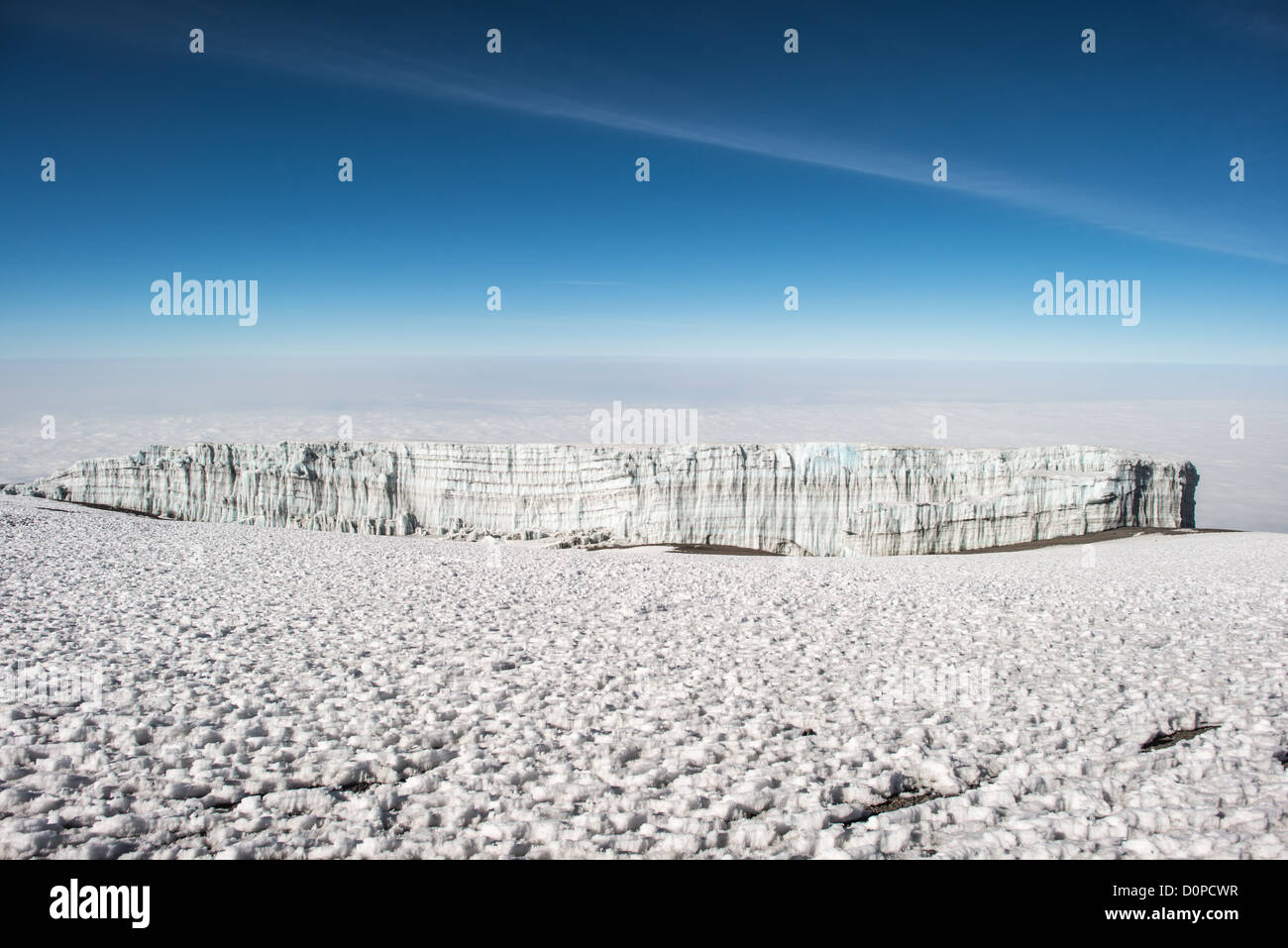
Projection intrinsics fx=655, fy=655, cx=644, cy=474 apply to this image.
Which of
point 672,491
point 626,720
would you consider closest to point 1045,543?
point 672,491

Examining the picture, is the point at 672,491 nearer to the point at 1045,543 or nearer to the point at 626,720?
the point at 1045,543

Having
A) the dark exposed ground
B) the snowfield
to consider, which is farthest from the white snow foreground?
the snowfield

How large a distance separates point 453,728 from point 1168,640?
38.7 feet

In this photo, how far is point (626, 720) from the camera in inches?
300

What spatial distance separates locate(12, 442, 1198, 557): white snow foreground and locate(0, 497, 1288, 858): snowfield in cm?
1989

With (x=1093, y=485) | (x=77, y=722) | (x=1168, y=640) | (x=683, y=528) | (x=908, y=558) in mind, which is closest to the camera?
(x=77, y=722)

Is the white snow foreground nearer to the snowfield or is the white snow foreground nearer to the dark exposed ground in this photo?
the dark exposed ground

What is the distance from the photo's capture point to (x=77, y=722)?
6703 mm

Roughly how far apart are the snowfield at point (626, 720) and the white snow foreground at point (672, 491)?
1989 cm

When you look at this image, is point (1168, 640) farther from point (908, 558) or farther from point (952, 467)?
point (952, 467)

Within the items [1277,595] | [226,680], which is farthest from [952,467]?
[226,680]

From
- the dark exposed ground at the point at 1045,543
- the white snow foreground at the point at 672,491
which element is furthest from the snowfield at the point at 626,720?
the white snow foreground at the point at 672,491

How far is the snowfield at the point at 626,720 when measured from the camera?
5.21 m

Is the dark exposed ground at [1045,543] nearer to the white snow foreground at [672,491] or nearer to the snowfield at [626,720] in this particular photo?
the white snow foreground at [672,491]
